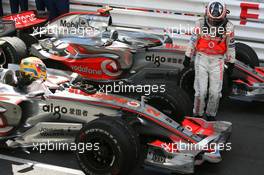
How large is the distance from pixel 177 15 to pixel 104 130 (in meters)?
5.76

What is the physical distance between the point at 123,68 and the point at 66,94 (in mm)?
2527

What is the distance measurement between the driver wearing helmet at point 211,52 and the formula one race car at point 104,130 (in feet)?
2.69

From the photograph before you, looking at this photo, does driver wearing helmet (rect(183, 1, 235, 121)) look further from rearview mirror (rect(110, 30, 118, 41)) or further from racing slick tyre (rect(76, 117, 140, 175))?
racing slick tyre (rect(76, 117, 140, 175))

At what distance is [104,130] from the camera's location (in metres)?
4.88

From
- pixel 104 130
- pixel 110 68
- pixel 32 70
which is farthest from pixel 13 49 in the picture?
pixel 104 130

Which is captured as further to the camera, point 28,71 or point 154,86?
point 154,86

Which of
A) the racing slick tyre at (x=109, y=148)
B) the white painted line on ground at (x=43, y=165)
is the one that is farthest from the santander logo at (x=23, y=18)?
the racing slick tyre at (x=109, y=148)

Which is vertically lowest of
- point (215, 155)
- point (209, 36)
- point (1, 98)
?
point (215, 155)

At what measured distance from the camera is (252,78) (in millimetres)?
7613

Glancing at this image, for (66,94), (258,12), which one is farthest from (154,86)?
(258,12)

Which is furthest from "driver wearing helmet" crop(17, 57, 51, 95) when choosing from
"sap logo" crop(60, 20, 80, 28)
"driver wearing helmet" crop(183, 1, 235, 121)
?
"sap logo" crop(60, 20, 80, 28)

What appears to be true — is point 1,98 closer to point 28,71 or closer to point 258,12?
point 28,71

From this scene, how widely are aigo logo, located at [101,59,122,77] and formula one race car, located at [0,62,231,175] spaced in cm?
186

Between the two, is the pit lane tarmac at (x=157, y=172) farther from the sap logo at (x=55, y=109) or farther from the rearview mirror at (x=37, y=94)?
the rearview mirror at (x=37, y=94)
